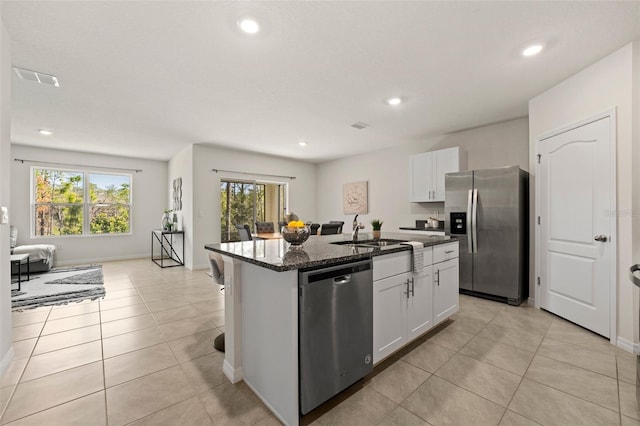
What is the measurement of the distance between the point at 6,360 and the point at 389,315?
2905 millimetres

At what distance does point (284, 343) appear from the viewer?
4.81ft

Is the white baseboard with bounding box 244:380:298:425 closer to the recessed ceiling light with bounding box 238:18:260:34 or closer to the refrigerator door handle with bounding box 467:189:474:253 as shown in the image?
the recessed ceiling light with bounding box 238:18:260:34

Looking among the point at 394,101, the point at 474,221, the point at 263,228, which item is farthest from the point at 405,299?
the point at 263,228

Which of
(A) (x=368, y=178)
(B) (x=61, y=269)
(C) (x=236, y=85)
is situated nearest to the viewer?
(C) (x=236, y=85)

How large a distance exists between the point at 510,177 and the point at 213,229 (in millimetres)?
5418

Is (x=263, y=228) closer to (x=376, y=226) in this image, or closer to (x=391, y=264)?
(x=376, y=226)

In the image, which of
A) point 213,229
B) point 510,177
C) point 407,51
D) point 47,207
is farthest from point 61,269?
point 510,177

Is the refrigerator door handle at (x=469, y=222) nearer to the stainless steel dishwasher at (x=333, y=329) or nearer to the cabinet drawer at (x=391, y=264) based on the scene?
the cabinet drawer at (x=391, y=264)

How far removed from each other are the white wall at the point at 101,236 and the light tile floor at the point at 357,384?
12.8 feet

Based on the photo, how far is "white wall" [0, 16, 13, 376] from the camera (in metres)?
A: 1.99

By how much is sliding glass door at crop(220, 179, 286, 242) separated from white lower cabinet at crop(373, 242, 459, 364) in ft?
16.1

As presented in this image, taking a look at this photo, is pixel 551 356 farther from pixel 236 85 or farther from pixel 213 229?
pixel 213 229

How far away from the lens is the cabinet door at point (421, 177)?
190 inches

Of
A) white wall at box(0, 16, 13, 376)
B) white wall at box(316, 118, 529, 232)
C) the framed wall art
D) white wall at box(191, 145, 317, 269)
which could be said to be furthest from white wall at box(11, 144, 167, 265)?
white wall at box(0, 16, 13, 376)
